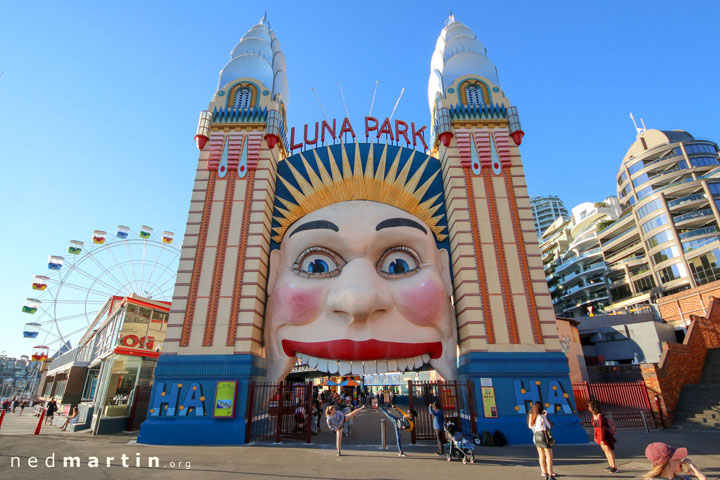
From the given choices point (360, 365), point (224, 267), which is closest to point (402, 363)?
point (360, 365)

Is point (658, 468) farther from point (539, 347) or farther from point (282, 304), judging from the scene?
point (282, 304)

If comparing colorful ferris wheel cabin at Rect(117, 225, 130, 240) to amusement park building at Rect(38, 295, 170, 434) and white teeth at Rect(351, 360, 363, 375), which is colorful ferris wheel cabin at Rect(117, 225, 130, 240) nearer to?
amusement park building at Rect(38, 295, 170, 434)

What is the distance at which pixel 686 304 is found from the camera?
34500mm

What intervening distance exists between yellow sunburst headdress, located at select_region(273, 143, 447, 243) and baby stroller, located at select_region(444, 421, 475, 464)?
24.4 feet

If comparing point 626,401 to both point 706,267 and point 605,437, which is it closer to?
point 605,437

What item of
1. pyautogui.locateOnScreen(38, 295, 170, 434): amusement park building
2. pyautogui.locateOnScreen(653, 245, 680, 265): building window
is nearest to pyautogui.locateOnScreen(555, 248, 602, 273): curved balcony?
pyautogui.locateOnScreen(653, 245, 680, 265): building window

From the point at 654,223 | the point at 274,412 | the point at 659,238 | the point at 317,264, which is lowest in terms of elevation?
the point at 274,412

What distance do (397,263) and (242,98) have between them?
33.5ft

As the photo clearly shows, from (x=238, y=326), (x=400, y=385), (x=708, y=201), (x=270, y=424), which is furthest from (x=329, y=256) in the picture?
(x=708, y=201)

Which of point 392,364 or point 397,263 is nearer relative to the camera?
point 392,364

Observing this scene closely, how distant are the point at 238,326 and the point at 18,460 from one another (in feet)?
20.1

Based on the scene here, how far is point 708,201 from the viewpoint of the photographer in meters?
44.8

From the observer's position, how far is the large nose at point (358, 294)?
39.7ft

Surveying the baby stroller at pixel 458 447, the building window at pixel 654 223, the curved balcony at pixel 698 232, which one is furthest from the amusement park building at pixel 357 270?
the building window at pixel 654 223
